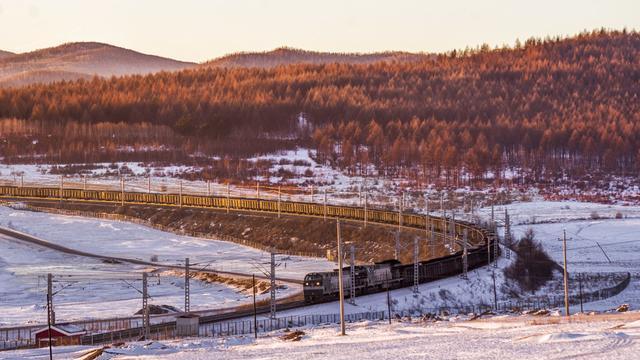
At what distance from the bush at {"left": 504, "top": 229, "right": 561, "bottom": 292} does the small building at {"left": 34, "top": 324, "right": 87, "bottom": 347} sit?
121 feet

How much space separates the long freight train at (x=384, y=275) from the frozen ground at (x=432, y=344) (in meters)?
20.1

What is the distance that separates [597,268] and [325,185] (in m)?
101

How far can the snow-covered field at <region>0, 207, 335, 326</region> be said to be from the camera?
276ft

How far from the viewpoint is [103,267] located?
11181cm

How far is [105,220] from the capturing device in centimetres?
15712

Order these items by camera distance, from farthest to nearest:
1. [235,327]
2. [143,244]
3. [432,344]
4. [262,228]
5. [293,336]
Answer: [262,228], [143,244], [235,327], [293,336], [432,344]

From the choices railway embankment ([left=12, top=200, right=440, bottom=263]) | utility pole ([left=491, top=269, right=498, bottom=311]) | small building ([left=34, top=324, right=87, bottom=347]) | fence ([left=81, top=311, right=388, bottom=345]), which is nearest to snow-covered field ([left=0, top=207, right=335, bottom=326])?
railway embankment ([left=12, top=200, right=440, bottom=263])

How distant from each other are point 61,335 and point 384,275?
26386 mm

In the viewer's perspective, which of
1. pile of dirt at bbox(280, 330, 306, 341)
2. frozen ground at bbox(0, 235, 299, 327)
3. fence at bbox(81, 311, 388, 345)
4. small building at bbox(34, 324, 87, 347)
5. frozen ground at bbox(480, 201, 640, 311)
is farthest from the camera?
frozen ground at bbox(480, 201, 640, 311)

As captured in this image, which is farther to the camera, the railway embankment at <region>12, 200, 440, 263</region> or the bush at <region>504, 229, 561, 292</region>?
the railway embankment at <region>12, 200, 440, 263</region>

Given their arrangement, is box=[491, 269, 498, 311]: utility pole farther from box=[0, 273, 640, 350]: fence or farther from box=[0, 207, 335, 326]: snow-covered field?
box=[0, 207, 335, 326]: snow-covered field

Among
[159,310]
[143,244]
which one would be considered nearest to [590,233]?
[143,244]

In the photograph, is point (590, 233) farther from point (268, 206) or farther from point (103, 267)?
point (103, 267)

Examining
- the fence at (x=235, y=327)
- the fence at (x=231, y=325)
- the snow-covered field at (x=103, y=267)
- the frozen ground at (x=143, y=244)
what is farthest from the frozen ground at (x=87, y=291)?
the fence at (x=235, y=327)
